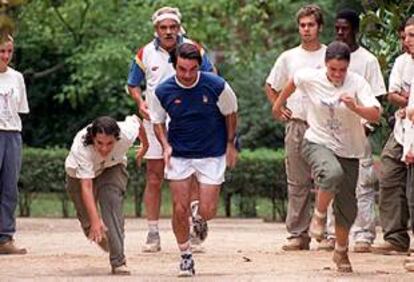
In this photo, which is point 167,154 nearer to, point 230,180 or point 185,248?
point 185,248

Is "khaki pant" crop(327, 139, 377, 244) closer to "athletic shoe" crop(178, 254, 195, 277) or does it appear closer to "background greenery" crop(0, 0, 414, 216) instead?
"athletic shoe" crop(178, 254, 195, 277)

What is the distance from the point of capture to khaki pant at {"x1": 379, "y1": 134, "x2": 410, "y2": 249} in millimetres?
14070

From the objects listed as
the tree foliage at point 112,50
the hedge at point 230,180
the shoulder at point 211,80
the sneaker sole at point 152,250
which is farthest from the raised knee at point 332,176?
the tree foliage at point 112,50

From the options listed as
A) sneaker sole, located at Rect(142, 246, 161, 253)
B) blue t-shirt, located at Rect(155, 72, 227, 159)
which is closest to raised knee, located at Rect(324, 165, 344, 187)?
blue t-shirt, located at Rect(155, 72, 227, 159)

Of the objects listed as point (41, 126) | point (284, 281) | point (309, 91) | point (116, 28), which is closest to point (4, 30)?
point (284, 281)

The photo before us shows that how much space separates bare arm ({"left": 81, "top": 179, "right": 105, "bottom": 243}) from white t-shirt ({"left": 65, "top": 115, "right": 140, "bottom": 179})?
0.07m

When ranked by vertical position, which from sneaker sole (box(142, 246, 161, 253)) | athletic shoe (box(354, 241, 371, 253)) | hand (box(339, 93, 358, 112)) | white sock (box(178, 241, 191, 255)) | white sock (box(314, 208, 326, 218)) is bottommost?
athletic shoe (box(354, 241, 371, 253))

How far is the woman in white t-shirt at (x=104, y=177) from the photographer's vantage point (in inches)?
465

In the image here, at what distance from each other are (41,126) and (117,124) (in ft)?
61.2

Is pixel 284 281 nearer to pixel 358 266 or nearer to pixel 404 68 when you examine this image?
pixel 358 266

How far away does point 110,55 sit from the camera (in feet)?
78.5

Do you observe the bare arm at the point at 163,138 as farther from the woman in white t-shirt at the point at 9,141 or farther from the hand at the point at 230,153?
the woman in white t-shirt at the point at 9,141

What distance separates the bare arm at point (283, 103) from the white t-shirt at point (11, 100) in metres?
2.41

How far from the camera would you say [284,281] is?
11.1 meters
